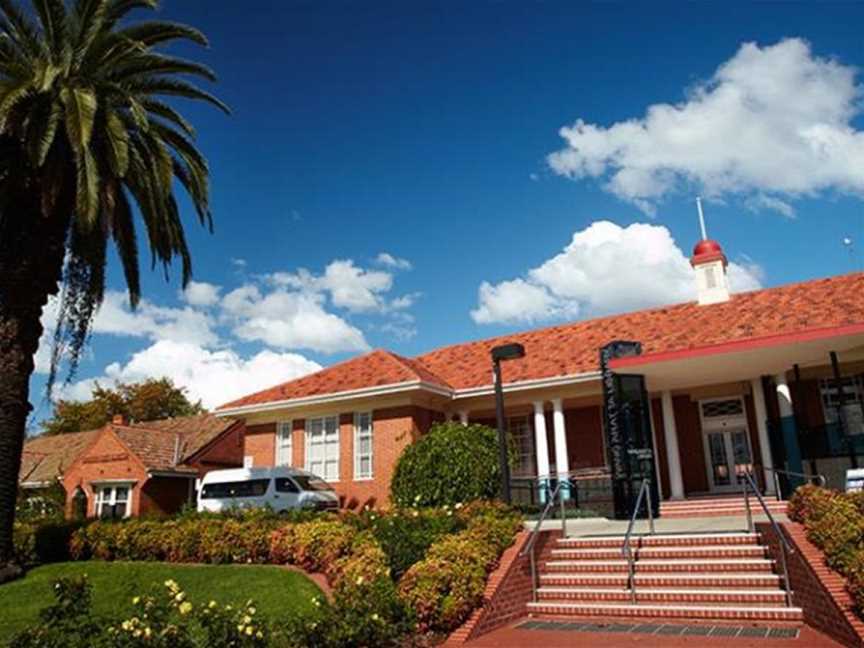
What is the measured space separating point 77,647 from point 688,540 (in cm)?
808

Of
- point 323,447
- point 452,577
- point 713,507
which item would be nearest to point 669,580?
point 452,577

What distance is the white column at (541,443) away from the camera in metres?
19.6

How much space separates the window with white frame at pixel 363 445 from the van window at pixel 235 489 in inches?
107

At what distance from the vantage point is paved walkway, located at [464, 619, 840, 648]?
24.1 ft

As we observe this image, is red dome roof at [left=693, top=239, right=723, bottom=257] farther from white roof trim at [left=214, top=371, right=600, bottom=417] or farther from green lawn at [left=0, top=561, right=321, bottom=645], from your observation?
green lawn at [left=0, top=561, right=321, bottom=645]

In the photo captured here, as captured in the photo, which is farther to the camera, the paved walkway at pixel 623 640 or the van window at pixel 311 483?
the van window at pixel 311 483

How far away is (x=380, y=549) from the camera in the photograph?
1083 cm

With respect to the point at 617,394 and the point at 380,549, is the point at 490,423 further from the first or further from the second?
the point at 380,549

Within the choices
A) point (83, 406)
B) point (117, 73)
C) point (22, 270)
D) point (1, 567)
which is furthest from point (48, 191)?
point (83, 406)

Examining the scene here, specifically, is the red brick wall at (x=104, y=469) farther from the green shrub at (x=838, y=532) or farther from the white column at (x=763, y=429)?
the green shrub at (x=838, y=532)

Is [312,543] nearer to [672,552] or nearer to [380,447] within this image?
[672,552]

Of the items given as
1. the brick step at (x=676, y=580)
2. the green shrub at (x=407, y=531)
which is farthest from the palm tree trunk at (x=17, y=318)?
the brick step at (x=676, y=580)

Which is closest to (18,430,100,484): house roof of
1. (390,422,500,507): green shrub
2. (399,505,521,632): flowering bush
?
(390,422,500,507): green shrub

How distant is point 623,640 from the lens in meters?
7.88
